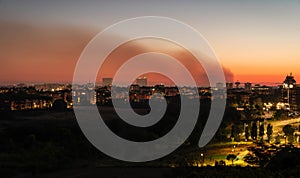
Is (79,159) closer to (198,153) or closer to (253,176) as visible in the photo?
(198,153)

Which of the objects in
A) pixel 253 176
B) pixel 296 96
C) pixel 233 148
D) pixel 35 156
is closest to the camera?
pixel 253 176

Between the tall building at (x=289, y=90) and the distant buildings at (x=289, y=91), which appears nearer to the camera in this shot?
the distant buildings at (x=289, y=91)

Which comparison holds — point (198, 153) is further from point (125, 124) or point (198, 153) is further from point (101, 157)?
point (125, 124)

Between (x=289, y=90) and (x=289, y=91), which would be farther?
(x=289, y=90)

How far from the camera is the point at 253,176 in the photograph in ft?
12.9

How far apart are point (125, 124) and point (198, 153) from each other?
3.47 m

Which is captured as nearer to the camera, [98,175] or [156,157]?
[98,175]

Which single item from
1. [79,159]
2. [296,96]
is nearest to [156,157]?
[79,159]

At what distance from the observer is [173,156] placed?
26.1 ft

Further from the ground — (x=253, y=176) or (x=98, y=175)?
(x=253, y=176)

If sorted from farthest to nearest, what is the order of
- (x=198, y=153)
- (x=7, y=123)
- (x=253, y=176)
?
1. (x=7, y=123)
2. (x=198, y=153)
3. (x=253, y=176)

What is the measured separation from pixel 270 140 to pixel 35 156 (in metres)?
6.73

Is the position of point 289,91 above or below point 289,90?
below

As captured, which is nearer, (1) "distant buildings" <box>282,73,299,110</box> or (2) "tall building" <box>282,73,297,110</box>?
(1) "distant buildings" <box>282,73,299,110</box>
